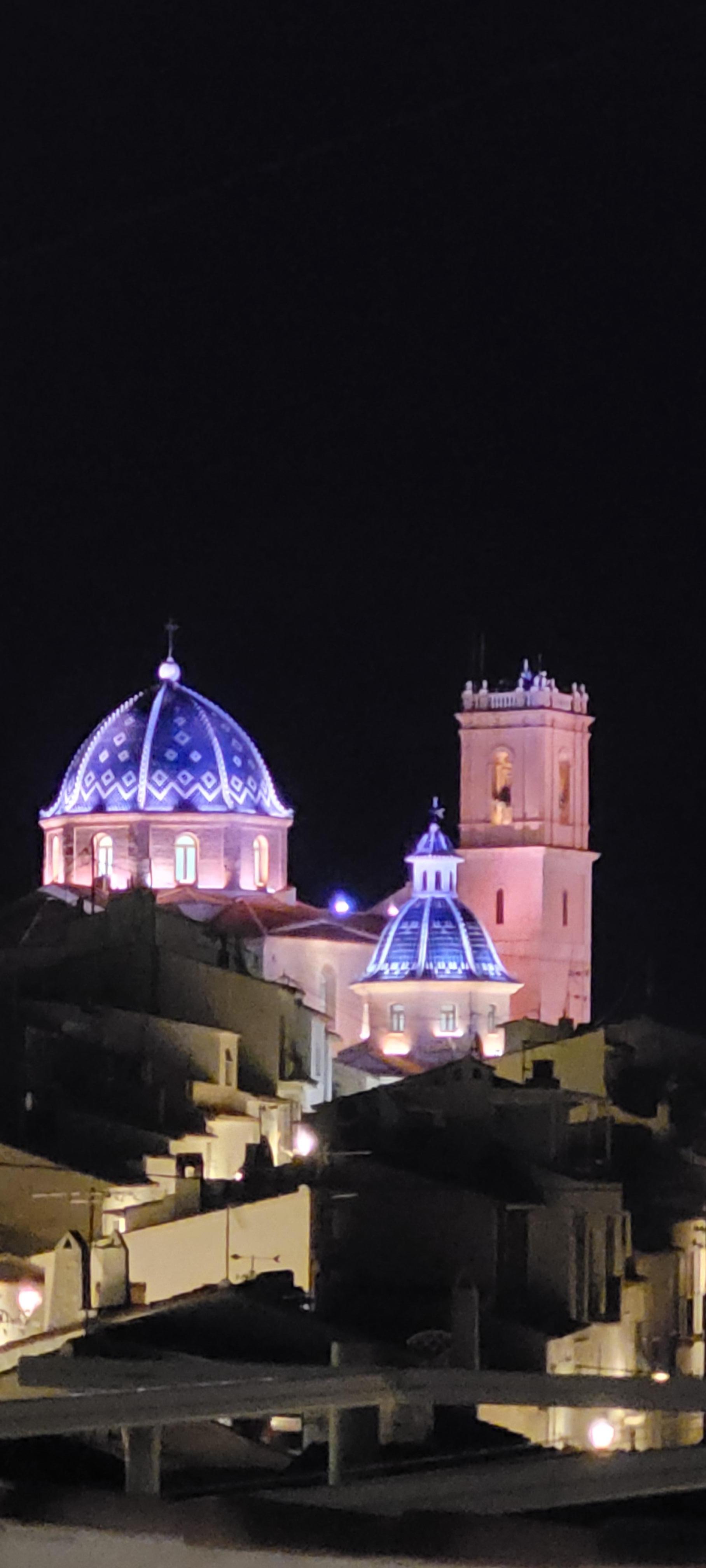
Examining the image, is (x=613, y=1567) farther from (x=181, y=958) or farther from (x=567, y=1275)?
(x=181, y=958)

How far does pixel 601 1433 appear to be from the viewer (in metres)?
21.5

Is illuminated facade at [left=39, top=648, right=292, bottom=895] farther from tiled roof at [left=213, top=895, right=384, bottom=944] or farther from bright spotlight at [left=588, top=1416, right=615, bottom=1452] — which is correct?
bright spotlight at [left=588, top=1416, right=615, bottom=1452]

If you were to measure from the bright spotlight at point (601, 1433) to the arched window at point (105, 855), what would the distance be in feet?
86.5

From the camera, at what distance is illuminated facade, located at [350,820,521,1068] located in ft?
151

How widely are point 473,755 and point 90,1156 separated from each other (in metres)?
23.2

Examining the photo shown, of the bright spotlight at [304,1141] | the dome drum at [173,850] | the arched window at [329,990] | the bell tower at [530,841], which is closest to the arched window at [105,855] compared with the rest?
the dome drum at [173,850]

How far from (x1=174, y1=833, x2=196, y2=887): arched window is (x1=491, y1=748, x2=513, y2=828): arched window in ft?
19.2

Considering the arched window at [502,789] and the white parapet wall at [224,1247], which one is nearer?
the white parapet wall at [224,1247]

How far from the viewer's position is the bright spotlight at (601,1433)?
21375 mm

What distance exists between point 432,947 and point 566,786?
23.7ft

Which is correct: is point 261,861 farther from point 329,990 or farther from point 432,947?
point 432,947

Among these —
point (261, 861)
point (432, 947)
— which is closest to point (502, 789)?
point (261, 861)

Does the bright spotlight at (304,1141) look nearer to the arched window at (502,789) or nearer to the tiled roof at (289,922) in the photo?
the tiled roof at (289,922)

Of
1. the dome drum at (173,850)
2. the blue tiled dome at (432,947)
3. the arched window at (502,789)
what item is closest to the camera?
the blue tiled dome at (432,947)
